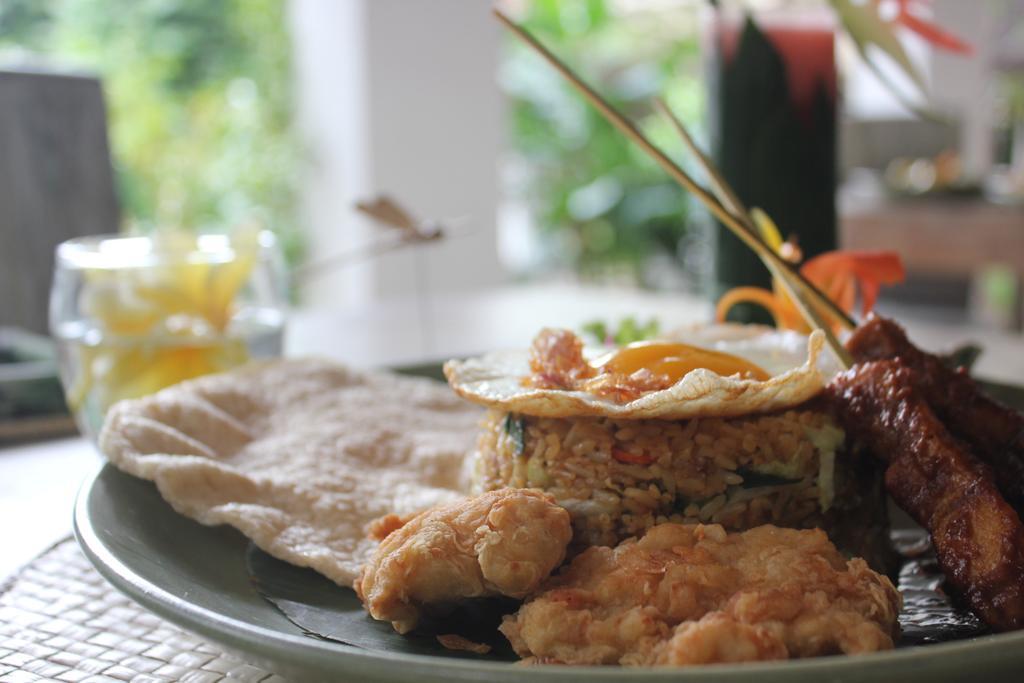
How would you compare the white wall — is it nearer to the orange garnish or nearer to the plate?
the orange garnish

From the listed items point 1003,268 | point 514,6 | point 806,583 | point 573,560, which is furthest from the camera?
point 514,6

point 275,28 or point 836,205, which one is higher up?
point 275,28

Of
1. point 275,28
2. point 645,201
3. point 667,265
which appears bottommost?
point 667,265

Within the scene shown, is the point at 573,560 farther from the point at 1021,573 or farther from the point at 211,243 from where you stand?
the point at 211,243

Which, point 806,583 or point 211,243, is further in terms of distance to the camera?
point 211,243

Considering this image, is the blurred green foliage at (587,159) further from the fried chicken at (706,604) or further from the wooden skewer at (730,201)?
the fried chicken at (706,604)

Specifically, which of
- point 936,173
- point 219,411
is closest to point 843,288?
point 219,411
